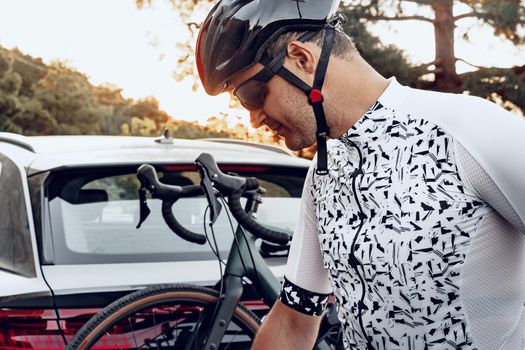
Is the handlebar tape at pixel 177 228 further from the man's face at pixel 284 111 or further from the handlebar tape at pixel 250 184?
the man's face at pixel 284 111

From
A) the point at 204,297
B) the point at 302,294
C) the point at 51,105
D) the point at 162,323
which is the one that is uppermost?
the point at 302,294

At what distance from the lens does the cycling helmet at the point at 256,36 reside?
1.97 metres

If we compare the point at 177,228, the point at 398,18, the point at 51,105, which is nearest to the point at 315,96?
the point at 177,228

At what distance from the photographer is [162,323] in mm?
3396

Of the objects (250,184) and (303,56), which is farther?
(250,184)

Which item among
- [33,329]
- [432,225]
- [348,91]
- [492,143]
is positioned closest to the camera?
[492,143]

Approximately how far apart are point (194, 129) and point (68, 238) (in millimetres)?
61042

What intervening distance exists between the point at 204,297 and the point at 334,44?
5.38ft

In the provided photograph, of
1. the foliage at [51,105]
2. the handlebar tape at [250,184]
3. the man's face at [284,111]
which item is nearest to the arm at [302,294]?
the man's face at [284,111]

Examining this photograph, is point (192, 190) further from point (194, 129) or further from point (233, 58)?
point (194, 129)

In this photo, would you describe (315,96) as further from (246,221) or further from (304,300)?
(246,221)

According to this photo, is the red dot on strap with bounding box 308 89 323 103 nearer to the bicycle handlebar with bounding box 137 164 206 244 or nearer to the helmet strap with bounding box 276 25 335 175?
the helmet strap with bounding box 276 25 335 175

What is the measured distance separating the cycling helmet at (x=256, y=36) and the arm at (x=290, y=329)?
1.25ft

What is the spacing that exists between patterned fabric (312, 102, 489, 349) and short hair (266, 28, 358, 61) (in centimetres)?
15
